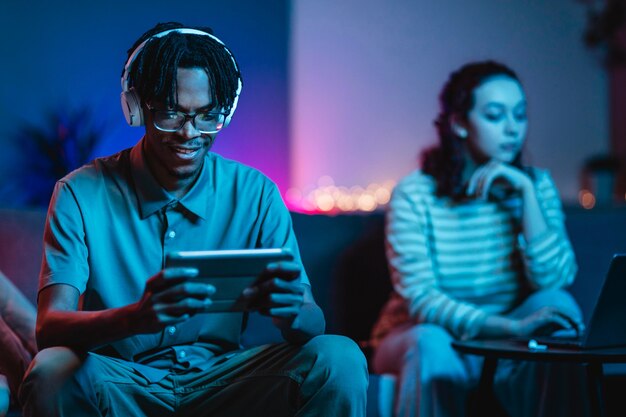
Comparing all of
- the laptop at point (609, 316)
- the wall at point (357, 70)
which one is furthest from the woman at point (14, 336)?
the wall at point (357, 70)

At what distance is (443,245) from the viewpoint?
2854 mm

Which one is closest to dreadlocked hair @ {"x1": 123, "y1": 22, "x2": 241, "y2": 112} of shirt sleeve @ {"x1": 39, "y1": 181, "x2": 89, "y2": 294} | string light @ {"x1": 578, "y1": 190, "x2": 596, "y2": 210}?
shirt sleeve @ {"x1": 39, "y1": 181, "x2": 89, "y2": 294}

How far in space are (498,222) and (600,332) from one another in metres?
0.82

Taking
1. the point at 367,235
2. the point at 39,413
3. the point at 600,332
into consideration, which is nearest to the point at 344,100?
the point at 367,235

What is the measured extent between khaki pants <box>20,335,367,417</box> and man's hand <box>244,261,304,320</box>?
14cm

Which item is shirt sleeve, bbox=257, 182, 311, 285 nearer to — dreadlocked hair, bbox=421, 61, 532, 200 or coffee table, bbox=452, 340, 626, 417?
coffee table, bbox=452, 340, 626, 417

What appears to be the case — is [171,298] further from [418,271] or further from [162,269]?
[418,271]

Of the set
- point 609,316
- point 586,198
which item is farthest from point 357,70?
point 609,316

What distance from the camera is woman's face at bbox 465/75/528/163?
9.42ft

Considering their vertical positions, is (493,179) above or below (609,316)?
above

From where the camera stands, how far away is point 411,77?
564 cm

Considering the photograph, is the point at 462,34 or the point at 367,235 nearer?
the point at 367,235

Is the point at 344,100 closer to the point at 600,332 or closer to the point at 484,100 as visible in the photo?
the point at 484,100

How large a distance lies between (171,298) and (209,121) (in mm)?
515
